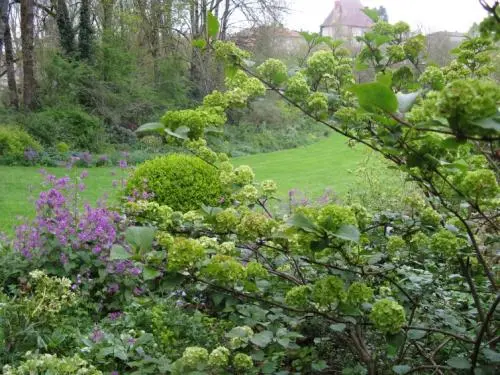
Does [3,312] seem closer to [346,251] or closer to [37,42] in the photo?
[346,251]

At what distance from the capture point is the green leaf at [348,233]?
109 centimetres

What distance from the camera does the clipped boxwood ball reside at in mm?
5297

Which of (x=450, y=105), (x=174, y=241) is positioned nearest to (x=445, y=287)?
(x=174, y=241)

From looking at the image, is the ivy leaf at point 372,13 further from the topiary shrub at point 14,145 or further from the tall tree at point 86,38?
the tall tree at point 86,38

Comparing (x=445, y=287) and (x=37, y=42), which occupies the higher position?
(x=37, y=42)

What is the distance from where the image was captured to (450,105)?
0.81 m

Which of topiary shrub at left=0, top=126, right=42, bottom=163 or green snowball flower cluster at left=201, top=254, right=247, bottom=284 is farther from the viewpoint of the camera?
topiary shrub at left=0, top=126, right=42, bottom=163

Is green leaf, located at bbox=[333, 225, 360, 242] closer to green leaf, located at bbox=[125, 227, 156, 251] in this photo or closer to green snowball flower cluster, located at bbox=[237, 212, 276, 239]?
green snowball flower cluster, located at bbox=[237, 212, 276, 239]

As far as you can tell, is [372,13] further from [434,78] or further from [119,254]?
[119,254]

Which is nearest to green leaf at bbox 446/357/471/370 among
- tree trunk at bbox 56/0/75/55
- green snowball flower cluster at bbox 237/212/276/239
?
green snowball flower cluster at bbox 237/212/276/239

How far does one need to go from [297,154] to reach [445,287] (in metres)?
12.8

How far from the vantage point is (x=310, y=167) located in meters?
12.3

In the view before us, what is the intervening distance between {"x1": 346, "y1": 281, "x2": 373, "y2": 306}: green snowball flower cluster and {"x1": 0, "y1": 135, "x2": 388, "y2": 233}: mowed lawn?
13.1ft

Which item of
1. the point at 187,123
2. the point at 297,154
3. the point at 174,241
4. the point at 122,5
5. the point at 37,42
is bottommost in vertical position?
the point at 297,154
